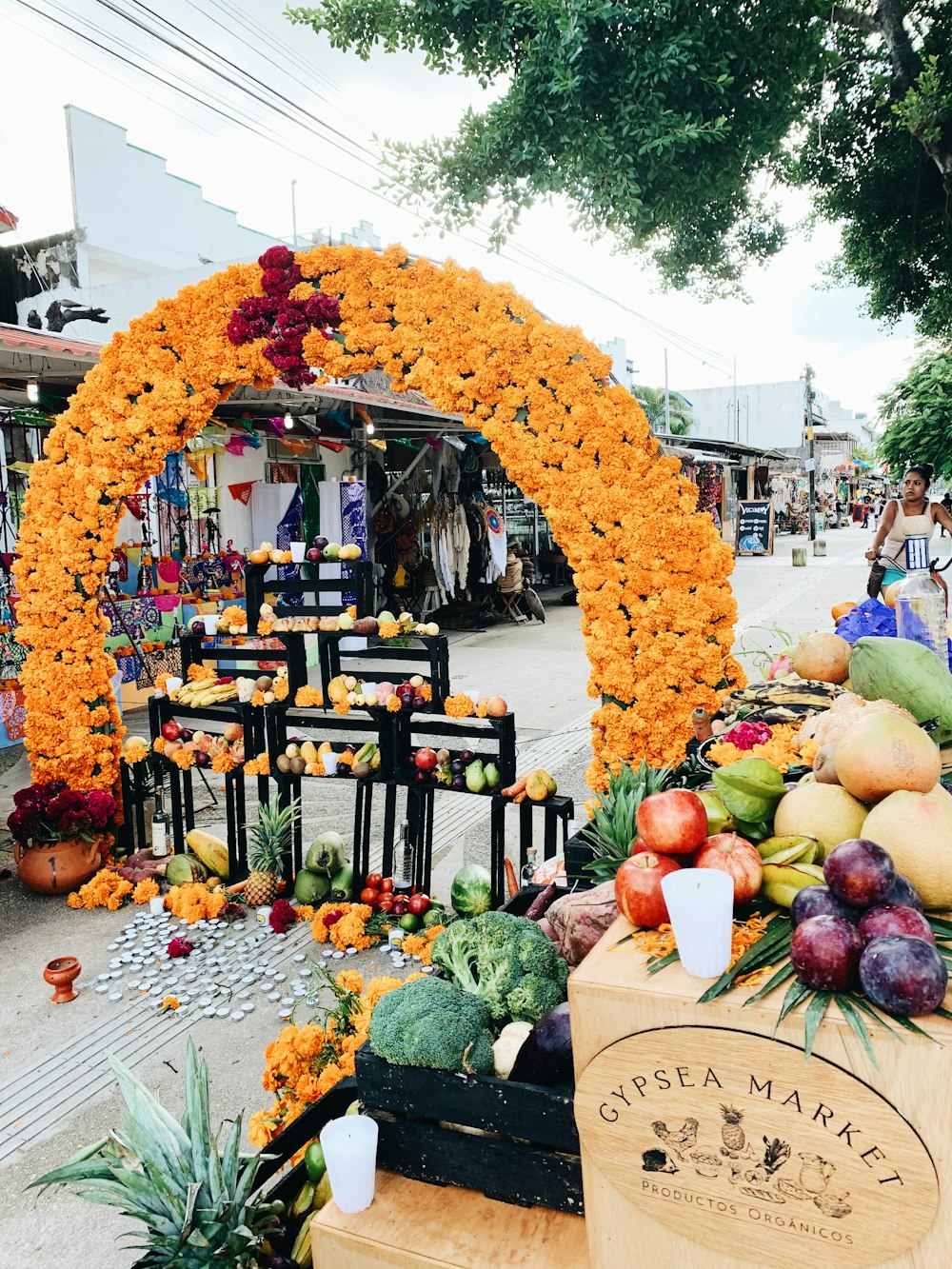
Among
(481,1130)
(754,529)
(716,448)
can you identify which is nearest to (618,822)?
(481,1130)

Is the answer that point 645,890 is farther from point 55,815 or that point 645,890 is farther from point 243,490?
point 243,490

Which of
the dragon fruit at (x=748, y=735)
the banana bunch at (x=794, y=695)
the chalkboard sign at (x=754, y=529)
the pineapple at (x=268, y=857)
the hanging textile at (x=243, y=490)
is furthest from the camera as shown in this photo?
the chalkboard sign at (x=754, y=529)

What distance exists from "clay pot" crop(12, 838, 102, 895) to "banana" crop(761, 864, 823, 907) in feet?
15.6

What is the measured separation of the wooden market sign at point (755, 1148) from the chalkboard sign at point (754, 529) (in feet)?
91.7

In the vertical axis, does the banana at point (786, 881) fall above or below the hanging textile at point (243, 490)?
below

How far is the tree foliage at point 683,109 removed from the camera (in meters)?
7.11

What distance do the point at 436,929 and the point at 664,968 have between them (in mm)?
3056

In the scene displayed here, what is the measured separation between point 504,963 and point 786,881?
0.77 m

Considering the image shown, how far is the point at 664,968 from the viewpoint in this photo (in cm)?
158

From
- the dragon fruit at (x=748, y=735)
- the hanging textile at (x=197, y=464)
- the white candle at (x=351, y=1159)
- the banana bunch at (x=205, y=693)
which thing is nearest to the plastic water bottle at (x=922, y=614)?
the dragon fruit at (x=748, y=735)

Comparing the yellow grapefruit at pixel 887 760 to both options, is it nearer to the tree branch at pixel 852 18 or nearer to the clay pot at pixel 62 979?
the clay pot at pixel 62 979

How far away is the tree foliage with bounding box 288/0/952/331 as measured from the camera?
7105mm

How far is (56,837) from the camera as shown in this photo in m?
5.34

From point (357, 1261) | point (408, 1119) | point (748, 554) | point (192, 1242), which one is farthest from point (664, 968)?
point (748, 554)
